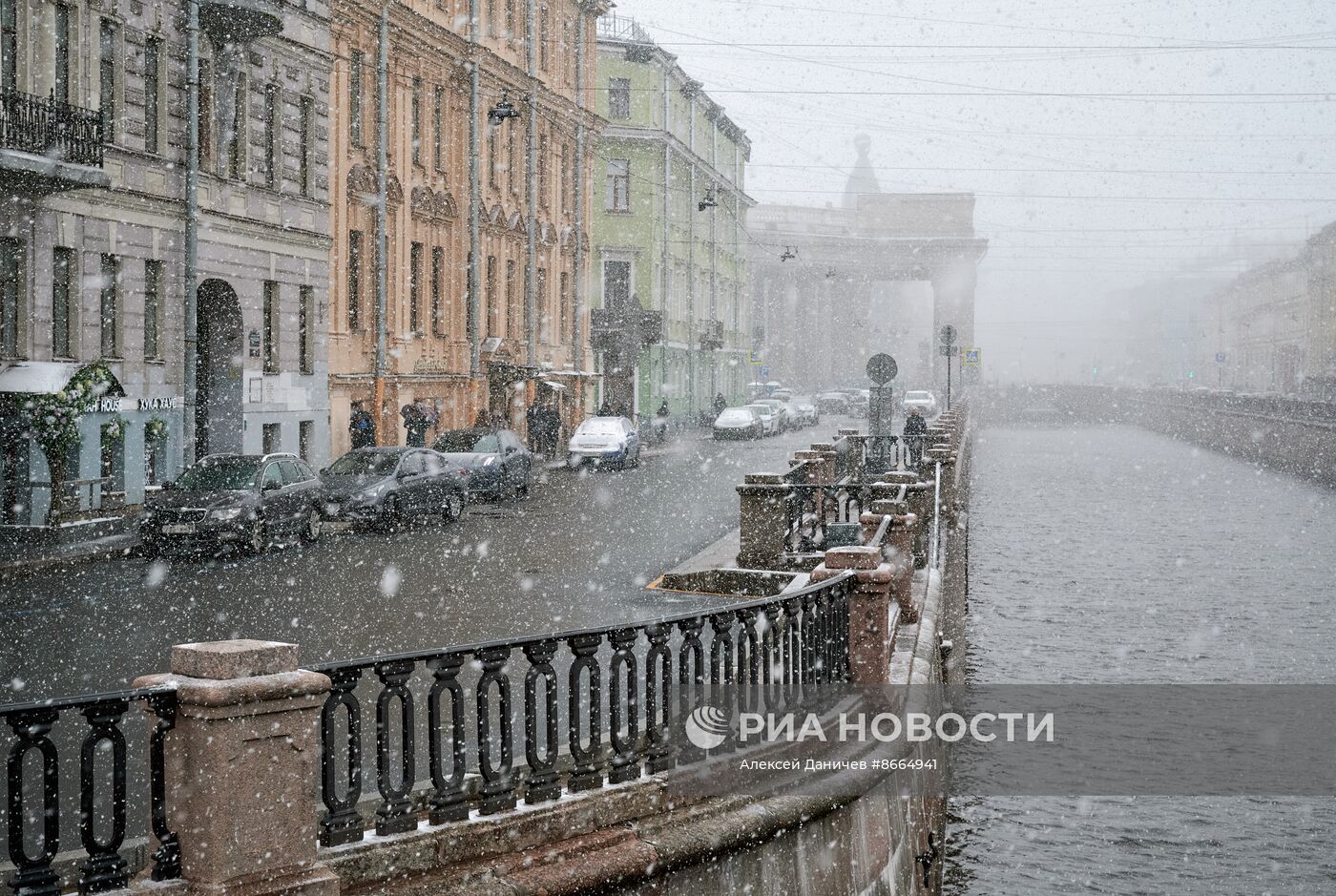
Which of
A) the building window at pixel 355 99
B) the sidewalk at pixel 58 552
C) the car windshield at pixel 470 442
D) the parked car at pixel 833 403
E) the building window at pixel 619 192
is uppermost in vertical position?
the building window at pixel 619 192

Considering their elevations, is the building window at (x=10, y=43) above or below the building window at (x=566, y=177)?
below

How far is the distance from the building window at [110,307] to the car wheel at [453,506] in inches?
241

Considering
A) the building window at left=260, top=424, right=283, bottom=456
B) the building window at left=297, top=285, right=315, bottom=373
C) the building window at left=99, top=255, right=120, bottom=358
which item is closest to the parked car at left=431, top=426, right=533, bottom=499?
the building window at left=260, top=424, right=283, bottom=456

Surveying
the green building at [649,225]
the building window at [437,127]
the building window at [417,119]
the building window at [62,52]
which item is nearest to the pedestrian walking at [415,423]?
the building window at [417,119]

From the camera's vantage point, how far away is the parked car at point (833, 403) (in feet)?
280

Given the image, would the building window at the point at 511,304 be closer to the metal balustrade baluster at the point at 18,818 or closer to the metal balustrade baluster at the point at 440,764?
the metal balustrade baluster at the point at 440,764

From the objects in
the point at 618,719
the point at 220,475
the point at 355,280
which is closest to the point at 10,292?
the point at 220,475

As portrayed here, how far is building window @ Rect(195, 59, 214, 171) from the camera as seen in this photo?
27828 millimetres

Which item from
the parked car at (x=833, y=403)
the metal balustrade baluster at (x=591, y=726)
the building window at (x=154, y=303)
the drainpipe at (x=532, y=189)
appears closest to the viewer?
the metal balustrade baluster at (x=591, y=726)

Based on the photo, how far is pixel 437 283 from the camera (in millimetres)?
39781

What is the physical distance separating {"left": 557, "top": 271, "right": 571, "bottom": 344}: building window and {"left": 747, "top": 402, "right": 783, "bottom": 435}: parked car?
12016 millimetres

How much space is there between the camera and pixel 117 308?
82.6ft

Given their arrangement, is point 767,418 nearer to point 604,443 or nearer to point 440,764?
point 604,443

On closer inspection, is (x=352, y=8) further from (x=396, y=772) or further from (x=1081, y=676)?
(x=396, y=772)
